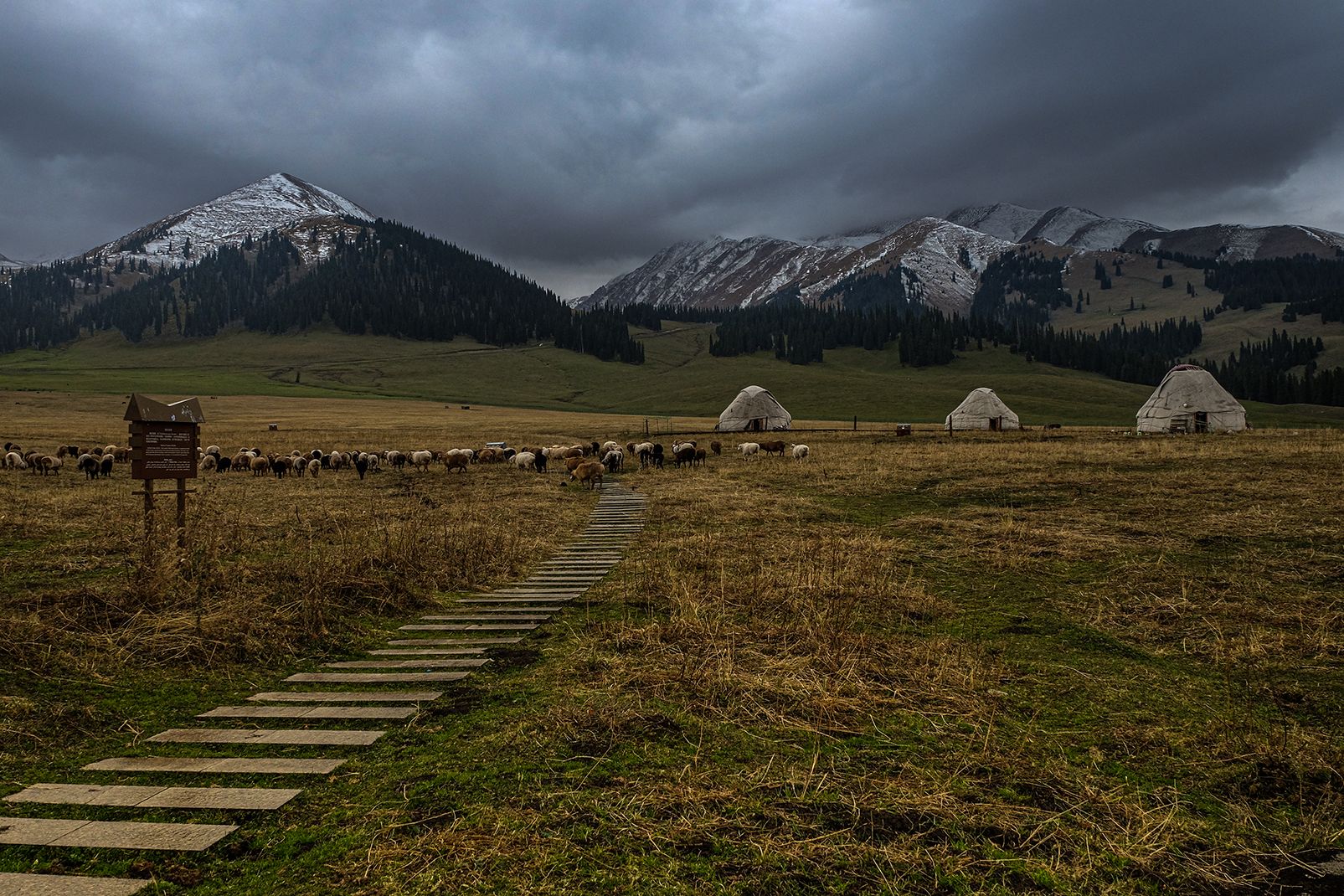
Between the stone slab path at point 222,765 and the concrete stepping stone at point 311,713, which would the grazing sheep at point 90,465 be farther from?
the stone slab path at point 222,765

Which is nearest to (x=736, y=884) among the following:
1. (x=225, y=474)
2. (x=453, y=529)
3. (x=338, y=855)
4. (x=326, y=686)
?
(x=338, y=855)

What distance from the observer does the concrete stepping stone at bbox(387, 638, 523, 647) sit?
28.6 ft

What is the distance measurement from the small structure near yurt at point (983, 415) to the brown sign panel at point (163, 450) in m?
70.8

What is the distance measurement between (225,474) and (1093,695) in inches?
1386

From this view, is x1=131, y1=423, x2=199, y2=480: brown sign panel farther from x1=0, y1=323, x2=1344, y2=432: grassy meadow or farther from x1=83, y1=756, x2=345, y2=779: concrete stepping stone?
x1=0, y1=323, x2=1344, y2=432: grassy meadow

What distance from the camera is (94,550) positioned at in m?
13.7

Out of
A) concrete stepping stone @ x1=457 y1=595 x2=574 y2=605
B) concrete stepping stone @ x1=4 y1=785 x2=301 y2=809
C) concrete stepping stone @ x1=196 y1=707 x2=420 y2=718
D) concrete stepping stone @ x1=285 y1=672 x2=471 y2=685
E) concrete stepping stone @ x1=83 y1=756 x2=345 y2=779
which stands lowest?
concrete stepping stone @ x1=457 y1=595 x2=574 y2=605

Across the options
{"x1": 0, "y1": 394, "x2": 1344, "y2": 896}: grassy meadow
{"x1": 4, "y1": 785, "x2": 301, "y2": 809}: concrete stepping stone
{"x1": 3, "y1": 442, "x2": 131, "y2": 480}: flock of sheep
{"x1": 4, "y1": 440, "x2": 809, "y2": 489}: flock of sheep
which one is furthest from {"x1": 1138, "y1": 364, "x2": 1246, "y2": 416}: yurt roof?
{"x1": 3, "y1": 442, "x2": 131, "y2": 480}: flock of sheep

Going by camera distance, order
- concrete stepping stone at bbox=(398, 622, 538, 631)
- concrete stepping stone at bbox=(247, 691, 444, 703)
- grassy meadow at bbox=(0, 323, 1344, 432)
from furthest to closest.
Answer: grassy meadow at bbox=(0, 323, 1344, 432) < concrete stepping stone at bbox=(398, 622, 538, 631) < concrete stepping stone at bbox=(247, 691, 444, 703)

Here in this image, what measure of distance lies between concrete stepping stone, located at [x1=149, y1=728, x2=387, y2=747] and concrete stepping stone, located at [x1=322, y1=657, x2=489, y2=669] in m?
1.76

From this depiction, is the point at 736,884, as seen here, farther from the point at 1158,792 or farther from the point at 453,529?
the point at 453,529

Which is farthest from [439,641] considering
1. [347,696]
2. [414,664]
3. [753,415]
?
[753,415]

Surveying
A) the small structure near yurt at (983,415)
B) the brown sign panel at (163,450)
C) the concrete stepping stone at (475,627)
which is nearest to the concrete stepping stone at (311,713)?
the concrete stepping stone at (475,627)

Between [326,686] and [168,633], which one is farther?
[168,633]
